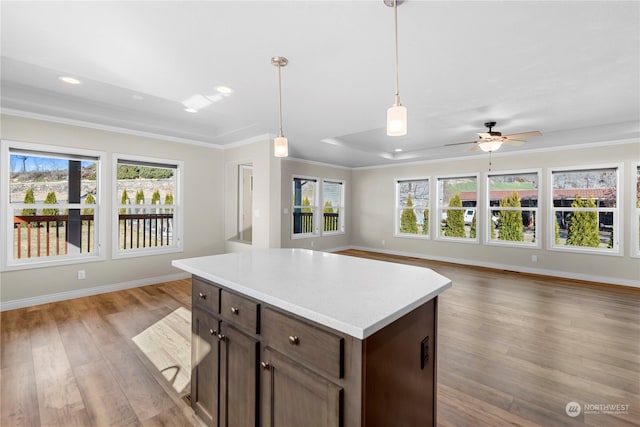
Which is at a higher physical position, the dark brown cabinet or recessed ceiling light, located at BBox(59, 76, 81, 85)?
recessed ceiling light, located at BBox(59, 76, 81, 85)

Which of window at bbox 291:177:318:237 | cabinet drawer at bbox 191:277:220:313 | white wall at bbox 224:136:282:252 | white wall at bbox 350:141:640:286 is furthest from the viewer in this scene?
window at bbox 291:177:318:237

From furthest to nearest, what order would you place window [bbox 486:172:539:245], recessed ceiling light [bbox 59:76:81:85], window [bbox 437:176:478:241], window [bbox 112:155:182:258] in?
window [bbox 437:176:478:241], window [bbox 486:172:539:245], window [bbox 112:155:182:258], recessed ceiling light [bbox 59:76:81:85]

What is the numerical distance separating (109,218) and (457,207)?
6858 millimetres

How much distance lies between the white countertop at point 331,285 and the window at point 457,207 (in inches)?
218

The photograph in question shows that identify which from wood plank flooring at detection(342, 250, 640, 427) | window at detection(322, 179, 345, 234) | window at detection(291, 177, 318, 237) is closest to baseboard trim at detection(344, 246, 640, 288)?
wood plank flooring at detection(342, 250, 640, 427)

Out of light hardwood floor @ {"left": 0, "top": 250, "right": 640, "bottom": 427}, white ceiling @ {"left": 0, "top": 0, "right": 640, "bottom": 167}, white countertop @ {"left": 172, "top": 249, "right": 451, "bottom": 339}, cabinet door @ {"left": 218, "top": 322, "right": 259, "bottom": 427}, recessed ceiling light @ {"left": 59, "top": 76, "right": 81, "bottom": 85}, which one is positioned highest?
recessed ceiling light @ {"left": 59, "top": 76, "right": 81, "bottom": 85}

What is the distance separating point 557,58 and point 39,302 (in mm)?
6251

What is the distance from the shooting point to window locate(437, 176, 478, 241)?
650 centimetres

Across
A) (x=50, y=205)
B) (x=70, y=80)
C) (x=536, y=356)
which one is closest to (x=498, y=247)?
(x=536, y=356)

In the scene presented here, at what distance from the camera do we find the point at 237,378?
1.42 m

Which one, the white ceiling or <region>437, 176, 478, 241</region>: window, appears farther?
<region>437, 176, 478, 241</region>: window

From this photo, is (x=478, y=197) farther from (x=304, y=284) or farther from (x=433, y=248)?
(x=304, y=284)

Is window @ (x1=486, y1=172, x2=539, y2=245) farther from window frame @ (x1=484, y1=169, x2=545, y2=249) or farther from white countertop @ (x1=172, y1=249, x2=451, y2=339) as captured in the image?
white countertop @ (x1=172, y1=249, x2=451, y2=339)

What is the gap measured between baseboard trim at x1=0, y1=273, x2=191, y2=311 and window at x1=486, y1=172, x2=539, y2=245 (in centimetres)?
645
